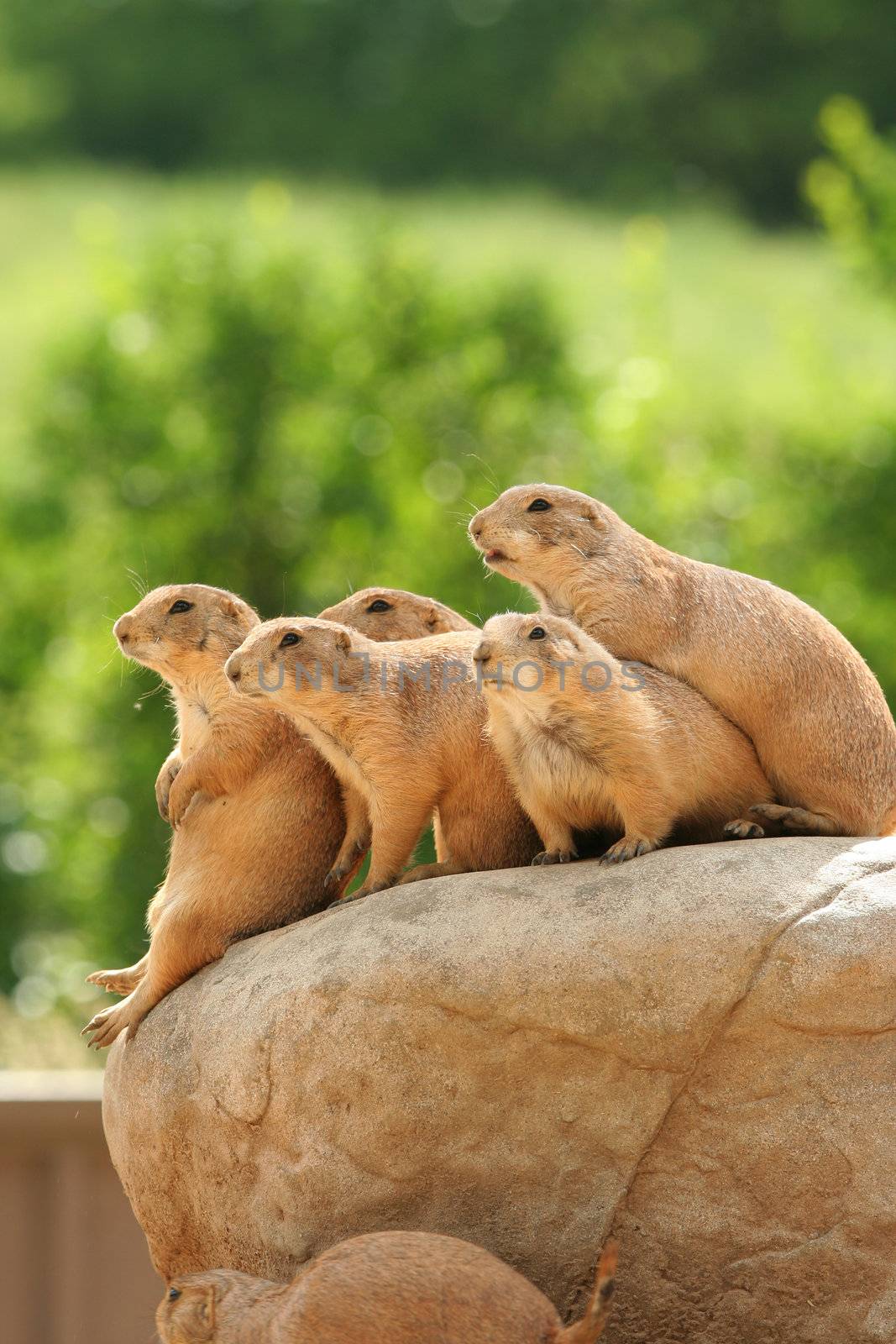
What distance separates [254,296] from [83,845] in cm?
497

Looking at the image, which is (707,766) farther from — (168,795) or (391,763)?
(168,795)

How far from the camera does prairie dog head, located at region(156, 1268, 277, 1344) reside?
186 inches

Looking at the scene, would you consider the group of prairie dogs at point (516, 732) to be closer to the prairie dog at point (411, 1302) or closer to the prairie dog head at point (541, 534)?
the prairie dog head at point (541, 534)

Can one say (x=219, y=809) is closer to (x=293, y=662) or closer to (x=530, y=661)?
(x=293, y=662)

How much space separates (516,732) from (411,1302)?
1.84 m

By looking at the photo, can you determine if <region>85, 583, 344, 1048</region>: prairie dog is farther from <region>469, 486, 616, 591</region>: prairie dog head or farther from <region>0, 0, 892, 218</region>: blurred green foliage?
<region>0, 0, 892, 218</region>: blurred green foliage

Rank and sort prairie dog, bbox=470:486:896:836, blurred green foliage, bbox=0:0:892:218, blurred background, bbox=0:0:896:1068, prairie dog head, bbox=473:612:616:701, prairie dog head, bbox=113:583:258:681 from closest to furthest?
prairie dog head, bbox=473:612:616:701, prairie dog, bbox=470:486:896:836, prairie dog head, bbox=113:583:258:681, blurred background, bbox=0:0:896:1068, blurred green foliage, bbox=0:0:892:218

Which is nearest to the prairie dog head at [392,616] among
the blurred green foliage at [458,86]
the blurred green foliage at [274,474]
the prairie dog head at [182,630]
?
the prairie dog head at [182,630]

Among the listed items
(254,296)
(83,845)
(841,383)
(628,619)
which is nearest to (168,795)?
(628,619)

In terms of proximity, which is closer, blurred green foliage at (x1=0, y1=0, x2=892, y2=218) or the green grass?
the green grass

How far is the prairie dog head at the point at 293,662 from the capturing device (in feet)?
18.1

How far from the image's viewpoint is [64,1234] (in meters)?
8.22

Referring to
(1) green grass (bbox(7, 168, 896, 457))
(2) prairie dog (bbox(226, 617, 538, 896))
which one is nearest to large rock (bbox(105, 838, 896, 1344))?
(2) prairie dog (bbox(226, 617, 538, 896))

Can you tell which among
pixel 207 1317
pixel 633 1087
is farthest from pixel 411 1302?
pixel 633 1087
